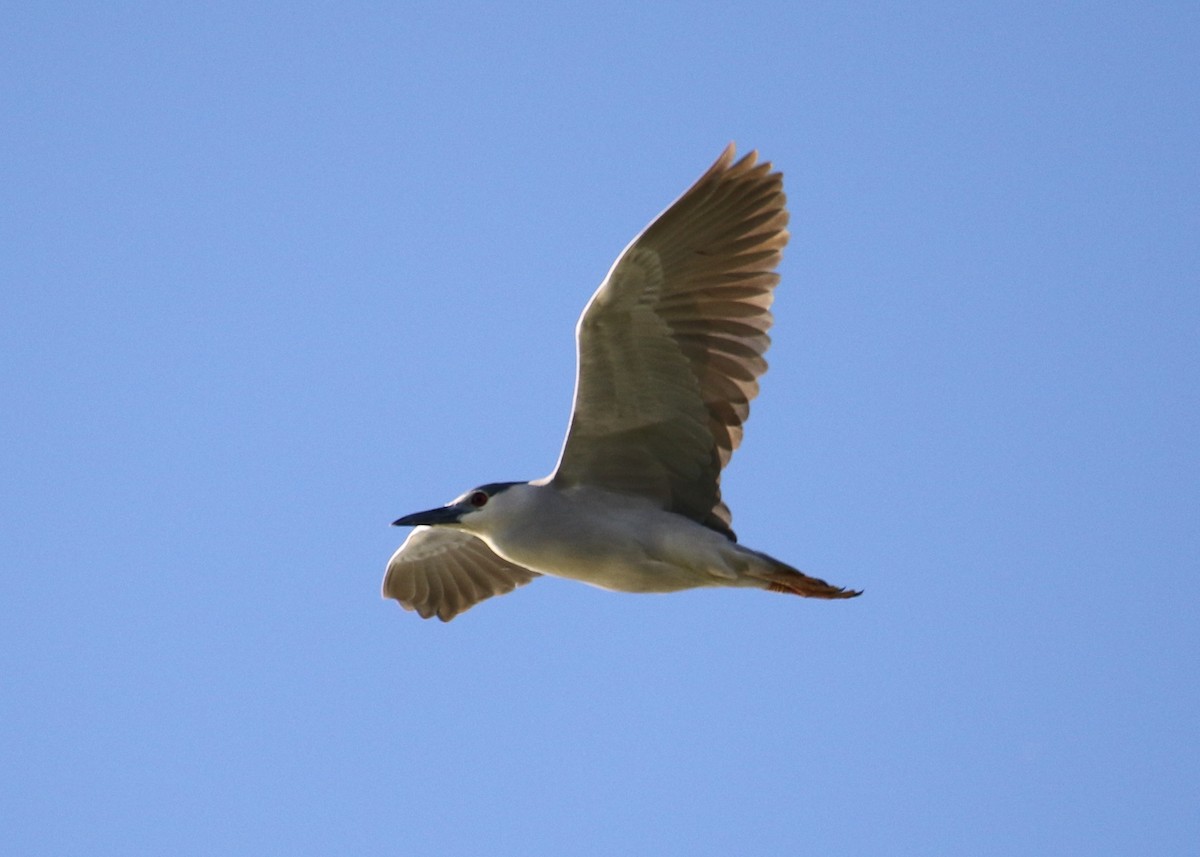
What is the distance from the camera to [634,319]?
30.6ft

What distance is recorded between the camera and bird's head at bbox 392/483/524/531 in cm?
1000

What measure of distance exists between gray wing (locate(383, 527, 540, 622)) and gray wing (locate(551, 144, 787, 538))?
2.38m

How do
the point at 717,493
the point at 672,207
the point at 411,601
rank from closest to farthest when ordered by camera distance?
the point at 672,207 → the point at 717,493 → the point at 411,601

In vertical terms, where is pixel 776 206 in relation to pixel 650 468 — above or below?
above

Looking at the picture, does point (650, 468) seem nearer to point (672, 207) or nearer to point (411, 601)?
point (672, 207)

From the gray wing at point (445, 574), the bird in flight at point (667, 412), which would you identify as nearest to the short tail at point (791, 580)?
the bird in flight at point (667, 412)

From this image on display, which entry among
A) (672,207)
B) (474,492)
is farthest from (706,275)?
(474,492)

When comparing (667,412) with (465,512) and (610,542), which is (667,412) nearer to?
(610,542)

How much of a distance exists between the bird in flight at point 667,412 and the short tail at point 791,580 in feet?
0.03

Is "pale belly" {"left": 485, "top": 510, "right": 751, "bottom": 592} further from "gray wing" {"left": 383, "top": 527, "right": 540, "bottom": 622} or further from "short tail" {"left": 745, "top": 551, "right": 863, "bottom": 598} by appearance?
"gray wing" {"left": 383, "top": 527, "right": 540, "bottom": 622}

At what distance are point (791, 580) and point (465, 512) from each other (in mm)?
2054

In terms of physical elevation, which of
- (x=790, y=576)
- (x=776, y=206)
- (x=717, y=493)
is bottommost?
(x=790, y=576)

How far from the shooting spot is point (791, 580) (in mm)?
9414

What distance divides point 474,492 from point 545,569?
0.64 m
